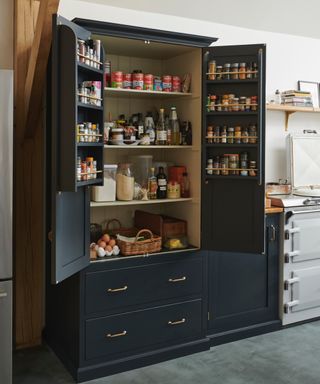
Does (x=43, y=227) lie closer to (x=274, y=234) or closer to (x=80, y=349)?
(x=80, y=349)

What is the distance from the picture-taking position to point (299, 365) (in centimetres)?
310

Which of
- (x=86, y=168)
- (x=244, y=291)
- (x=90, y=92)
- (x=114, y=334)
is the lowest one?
(x=114, y=334)

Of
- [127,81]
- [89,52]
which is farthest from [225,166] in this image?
[89,52]

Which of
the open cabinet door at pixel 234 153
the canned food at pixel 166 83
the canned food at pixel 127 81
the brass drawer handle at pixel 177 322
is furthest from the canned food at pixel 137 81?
the brass drawer handle at pixel 177 322

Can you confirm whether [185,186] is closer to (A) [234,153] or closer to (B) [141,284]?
(A) [234,153]

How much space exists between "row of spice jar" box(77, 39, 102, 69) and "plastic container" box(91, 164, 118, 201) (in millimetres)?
683

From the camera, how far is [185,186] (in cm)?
340

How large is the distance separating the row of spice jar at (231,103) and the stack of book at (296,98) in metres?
1.12

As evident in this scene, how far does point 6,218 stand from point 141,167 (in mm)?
1137

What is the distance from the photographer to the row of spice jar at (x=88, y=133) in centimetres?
260

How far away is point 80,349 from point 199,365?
0.77 m

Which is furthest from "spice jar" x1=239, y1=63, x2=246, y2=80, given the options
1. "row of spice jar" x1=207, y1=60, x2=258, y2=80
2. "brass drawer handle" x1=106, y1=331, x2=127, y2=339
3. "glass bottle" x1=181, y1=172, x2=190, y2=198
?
"brass drawer handle" x1=106, y1=331, x2=127, y2=339

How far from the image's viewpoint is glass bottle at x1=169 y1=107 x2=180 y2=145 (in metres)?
3.35

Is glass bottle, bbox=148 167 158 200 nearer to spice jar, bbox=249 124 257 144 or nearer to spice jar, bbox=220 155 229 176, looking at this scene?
spice jar, bbox=220 155 229 176
